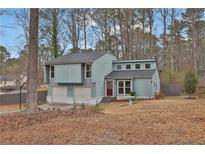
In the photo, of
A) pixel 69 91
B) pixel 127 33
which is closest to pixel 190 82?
pixel 127 33

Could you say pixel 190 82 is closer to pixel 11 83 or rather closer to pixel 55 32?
pixel 55 32

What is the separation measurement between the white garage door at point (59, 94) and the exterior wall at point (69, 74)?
357 mm

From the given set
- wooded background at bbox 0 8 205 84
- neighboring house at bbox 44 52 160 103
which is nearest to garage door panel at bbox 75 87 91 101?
neighboring house at bbox 44 52 160 103

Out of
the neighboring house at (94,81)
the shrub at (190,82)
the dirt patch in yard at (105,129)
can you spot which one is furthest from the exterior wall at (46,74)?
the shrub at (190,82)

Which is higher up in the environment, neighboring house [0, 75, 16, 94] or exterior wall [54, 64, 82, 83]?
exterior wall [54, 64, 82, 83]

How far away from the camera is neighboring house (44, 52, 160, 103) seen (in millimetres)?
7250

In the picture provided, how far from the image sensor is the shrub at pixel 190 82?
5.34 m

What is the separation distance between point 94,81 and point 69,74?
2.83ft

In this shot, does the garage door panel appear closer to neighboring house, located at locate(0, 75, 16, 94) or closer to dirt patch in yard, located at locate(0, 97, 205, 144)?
neighboring house, located at locate(0, 75, 16, 94)

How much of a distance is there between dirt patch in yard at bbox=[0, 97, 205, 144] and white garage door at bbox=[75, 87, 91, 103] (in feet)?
10.5

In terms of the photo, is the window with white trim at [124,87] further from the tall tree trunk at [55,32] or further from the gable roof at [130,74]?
the tall tree trunk at [55,32]

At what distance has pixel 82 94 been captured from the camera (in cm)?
782

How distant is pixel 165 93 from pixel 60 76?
12.2 feet

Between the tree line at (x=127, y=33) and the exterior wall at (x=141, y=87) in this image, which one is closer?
the tree line at (x=127, y=33)
